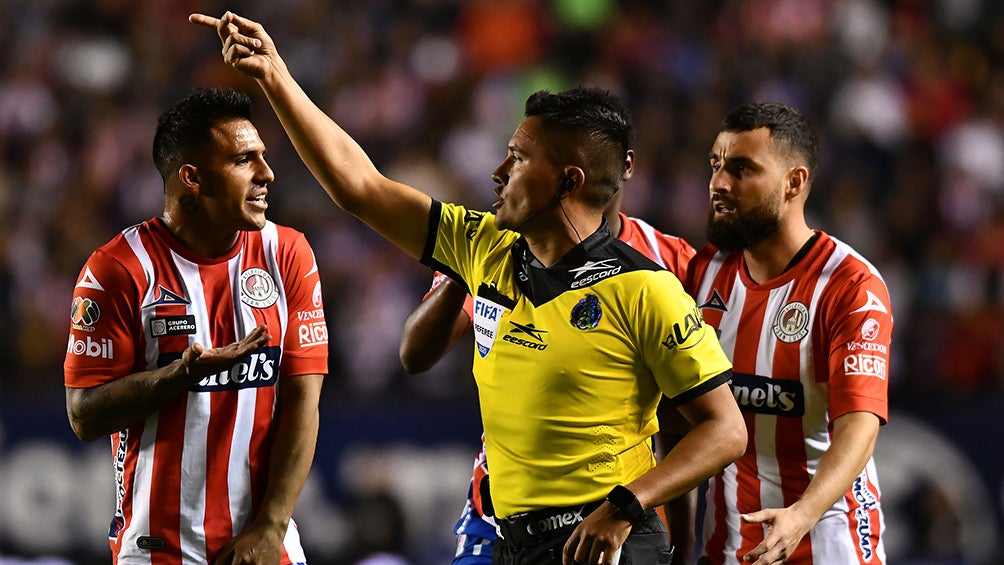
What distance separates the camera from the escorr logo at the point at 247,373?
4.40m

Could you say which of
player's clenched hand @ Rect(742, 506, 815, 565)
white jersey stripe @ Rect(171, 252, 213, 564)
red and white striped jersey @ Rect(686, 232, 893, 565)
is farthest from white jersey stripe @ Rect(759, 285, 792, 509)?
white jersey stripe @ Rect(171, 252, 213, 564)

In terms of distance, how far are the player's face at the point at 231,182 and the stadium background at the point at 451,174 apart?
4.99 meters

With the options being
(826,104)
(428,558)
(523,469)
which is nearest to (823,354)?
(523,469)

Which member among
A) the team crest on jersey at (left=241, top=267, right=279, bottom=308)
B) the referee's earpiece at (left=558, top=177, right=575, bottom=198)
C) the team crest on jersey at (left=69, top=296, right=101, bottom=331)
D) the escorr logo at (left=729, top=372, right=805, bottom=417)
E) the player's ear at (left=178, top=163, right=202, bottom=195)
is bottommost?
the escorr logo at (left=729, top=372, right=805, bottom=417)

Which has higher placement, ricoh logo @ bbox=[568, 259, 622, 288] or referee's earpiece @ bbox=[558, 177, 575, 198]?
Result: referee's earpiece @ bbox=[558, 177, 575, 198]

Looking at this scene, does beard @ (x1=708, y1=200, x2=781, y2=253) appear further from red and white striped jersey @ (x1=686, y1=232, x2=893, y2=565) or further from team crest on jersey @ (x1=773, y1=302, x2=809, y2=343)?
team crest on jersey @ (x1=773, y1=302, x2=809, y2=343)

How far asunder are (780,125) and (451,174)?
6689 millimetres

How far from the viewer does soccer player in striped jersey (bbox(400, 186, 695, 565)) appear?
4973 mm

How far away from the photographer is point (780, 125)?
5.07 m

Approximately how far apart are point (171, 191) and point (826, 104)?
799 cm

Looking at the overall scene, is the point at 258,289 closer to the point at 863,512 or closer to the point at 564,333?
the point at 564,333

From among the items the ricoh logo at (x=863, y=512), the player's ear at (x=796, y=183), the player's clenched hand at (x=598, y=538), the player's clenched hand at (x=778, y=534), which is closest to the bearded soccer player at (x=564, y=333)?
the player's clenched hand at (x=598, y=538)

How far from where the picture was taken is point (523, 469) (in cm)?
412

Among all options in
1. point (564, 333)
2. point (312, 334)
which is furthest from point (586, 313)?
point (312, 334)
